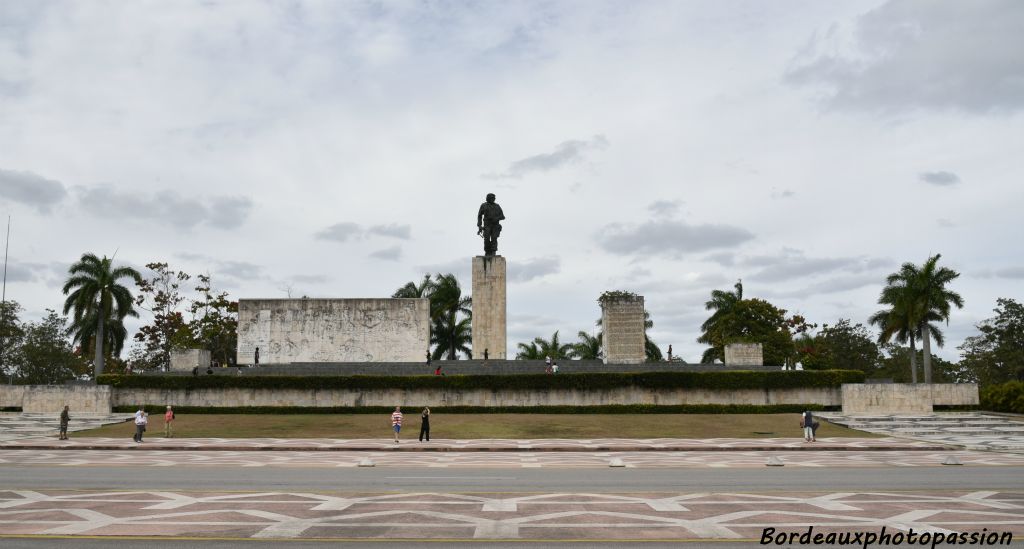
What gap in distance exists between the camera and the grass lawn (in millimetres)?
26906

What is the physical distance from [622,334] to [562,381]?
5059 mm

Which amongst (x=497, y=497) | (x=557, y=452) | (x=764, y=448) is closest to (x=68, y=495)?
(x=497, y=497)

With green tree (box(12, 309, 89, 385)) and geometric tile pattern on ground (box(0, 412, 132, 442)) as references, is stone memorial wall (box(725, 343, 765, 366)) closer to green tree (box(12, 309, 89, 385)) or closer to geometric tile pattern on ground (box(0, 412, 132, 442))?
geometric tile pattern on ground (box(0, 412, 132, 442))

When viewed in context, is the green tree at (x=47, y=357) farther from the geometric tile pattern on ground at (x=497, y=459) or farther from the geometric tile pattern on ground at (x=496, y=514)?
the geometric tile pattern on ground at (x=496, y=514)

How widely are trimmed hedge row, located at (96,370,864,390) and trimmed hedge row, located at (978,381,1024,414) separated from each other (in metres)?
7.00

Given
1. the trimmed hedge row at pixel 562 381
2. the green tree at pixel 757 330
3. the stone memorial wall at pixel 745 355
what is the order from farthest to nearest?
the green tree at pixel 757 330 → the stone memorial wall at pixel 745 355 → the trimmed hedge row at pixel 562 381

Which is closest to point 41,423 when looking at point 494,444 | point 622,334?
point 494,444

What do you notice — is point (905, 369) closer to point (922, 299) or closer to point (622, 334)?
point (922, 299)

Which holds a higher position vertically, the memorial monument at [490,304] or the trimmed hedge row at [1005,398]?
the memorial monument at [490,304]

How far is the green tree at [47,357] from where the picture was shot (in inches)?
2144

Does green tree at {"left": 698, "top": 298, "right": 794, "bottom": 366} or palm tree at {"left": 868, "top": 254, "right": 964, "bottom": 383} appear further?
green tree at {"left": 698, "top": 298, "right": 794, "bottom": 366}

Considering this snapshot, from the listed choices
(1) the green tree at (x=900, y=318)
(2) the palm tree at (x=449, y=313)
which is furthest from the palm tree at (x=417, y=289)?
A: (1) the green tree at (x=900, y=318)

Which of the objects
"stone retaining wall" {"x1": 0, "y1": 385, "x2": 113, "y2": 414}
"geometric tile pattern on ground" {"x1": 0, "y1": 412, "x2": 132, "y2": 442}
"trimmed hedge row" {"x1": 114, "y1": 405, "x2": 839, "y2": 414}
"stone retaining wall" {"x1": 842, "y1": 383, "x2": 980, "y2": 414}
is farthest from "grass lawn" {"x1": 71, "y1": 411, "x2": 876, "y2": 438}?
"stone retaining wall" {"x1": 842, "y1": 383, "x2": 980, "y2": 414}

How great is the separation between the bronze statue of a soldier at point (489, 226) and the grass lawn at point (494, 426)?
27.3 feet
